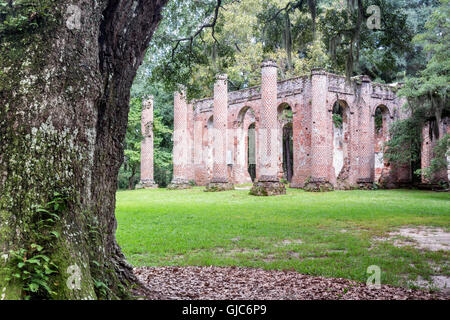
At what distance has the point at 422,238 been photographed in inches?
361

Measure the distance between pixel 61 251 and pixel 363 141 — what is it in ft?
85.3

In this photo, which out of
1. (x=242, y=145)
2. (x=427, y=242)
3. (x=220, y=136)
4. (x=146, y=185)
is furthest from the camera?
(x=242, y=145)

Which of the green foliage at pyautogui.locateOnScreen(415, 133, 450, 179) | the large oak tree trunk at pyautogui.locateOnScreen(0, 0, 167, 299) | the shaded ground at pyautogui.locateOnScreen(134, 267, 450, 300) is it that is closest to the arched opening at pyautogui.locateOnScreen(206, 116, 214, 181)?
the green foliage at pyautogui.locateOnScreen(415, 133, 450, 179)

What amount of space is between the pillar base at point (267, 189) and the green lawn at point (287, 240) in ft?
20.8

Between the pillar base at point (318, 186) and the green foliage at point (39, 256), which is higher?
the green foliage at point (39, 256)

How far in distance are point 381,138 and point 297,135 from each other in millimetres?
8807

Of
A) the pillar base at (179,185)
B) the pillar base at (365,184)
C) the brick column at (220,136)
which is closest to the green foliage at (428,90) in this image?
the pillar base at (365,184)

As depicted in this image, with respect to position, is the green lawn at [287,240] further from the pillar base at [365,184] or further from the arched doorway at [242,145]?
the arched doorway at [242,145]

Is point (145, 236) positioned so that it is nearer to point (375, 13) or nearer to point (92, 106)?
point (92, 106)

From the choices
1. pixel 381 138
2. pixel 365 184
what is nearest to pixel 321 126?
pixel 365 184

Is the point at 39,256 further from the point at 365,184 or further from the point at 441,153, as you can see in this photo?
the point at 365,184

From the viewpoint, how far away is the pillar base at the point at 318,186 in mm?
23547

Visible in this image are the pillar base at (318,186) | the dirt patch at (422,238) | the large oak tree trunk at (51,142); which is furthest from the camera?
the pillar base at (318,186)

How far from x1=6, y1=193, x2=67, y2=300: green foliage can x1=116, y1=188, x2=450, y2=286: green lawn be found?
12.5ft
